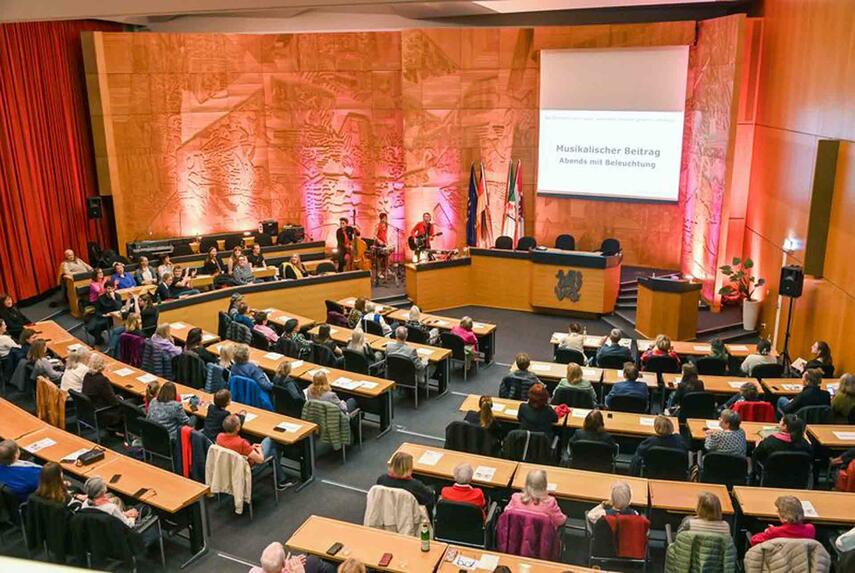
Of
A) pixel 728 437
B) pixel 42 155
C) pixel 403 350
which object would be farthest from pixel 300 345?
pixel 42 155

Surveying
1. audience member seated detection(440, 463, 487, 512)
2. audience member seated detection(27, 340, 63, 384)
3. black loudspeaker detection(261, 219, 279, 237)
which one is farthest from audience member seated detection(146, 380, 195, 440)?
black loudspeaker detection(261, 219, 279, 237)

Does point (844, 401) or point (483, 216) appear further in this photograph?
point (483, 216)

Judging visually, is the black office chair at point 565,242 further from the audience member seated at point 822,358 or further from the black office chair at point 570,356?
the audience member seated at point 822,358

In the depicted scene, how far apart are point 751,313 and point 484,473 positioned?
8062 mm

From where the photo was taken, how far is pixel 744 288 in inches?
507

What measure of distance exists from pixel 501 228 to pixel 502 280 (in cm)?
253

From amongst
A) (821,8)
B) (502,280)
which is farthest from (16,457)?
(821,8)

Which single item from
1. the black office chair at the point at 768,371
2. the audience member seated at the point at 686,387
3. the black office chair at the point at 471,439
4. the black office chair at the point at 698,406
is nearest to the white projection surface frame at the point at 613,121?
the black office chair at the point at 768,371

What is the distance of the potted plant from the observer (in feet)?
41.1

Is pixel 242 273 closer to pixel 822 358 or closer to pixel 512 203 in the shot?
pixel 512 203

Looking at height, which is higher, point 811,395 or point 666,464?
point 811,395

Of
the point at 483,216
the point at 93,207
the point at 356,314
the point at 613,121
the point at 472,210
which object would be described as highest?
the point at 613,121

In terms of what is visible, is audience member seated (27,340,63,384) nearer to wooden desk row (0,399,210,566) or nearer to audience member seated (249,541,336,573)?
wooden desk row (0,399,210,566)

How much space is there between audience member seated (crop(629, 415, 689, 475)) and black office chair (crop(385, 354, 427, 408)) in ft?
11.9
